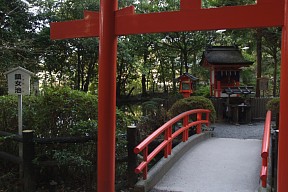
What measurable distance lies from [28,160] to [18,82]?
175 cm

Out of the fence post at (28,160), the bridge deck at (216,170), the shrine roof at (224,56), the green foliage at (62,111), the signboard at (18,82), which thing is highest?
the shrine roof at (224,56)

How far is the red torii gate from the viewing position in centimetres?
259

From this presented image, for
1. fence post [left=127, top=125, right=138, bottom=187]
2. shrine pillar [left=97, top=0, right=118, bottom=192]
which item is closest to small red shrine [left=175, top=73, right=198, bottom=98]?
fence post [left=127, top=125, right=138, bottom=187]

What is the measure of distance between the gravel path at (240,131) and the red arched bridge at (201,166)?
86.9 inches

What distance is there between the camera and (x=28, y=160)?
16.0 feet

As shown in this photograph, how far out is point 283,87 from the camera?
2572mm

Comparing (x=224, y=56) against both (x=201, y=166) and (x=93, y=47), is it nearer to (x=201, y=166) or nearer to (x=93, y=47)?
(x=93, y=47)

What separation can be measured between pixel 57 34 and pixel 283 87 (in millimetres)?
2867

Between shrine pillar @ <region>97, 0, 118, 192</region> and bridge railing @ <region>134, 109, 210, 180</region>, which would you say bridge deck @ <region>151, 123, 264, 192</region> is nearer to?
bridge railing @ <region>134, 109, 210, 180</region>

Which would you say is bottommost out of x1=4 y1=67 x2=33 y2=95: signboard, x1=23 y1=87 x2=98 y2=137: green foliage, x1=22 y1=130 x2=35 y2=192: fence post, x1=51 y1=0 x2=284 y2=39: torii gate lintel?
x1=22 y1=130 x2=35 y2=192: fence post

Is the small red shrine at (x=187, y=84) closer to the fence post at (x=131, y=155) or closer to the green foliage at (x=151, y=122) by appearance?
the green foliage at (x=151, y=122)

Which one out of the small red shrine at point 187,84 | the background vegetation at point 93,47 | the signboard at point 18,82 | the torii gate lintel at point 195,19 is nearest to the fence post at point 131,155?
the torii gate lintel at point 195,19

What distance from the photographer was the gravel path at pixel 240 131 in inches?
425

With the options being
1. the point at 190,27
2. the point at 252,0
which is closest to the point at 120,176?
the point at 190,27
